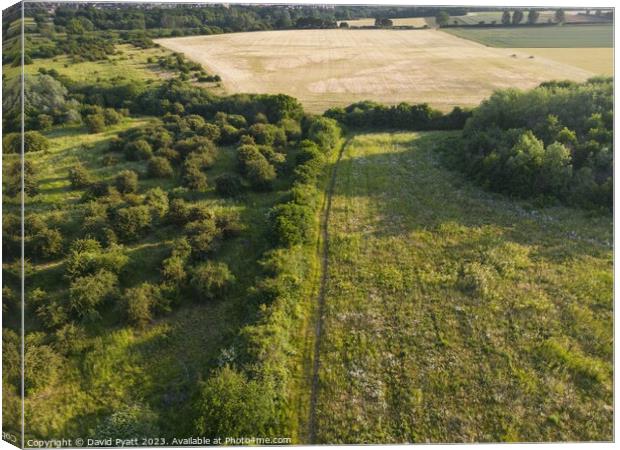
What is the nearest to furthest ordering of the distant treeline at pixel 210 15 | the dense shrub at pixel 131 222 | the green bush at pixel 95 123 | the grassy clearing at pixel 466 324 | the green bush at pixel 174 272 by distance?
the grassy clearing at pixel 466 324
the distant treeline at pixel 210 15
the green bush at pixel 174 272
the dense shrub at pixel 131 222
the green bush at pixel 95 123

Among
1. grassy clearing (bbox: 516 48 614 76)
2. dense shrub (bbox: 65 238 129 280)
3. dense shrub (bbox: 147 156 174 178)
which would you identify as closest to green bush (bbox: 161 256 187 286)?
dense shrub (bbox: 65 238 129 280)

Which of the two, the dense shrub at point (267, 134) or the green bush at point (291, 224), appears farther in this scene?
the dense shrub at point (267, 134)

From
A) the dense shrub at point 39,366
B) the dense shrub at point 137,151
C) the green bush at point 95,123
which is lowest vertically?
the dense shrub at point 39,366

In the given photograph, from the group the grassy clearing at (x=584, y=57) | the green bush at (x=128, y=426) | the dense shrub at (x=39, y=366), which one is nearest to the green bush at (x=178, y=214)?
the dense shrub at (x=39, y=366)

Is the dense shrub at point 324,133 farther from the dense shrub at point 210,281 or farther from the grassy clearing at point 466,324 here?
the dense shrub at point 210,281

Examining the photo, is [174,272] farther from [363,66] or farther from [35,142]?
[363,66]

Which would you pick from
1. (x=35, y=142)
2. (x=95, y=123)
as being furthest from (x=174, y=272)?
(x=95, y=123)

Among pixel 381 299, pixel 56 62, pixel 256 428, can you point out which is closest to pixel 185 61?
pixel 56 62

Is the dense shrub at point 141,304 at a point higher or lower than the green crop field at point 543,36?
lower
